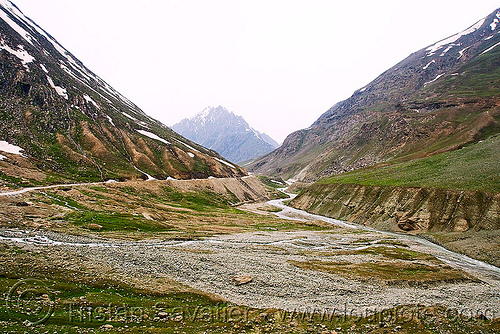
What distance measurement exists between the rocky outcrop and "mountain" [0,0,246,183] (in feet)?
288

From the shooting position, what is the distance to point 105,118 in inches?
6688

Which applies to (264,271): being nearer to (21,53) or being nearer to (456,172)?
(456,172)

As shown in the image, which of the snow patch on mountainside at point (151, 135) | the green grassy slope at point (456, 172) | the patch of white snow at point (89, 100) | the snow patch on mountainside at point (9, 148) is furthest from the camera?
the snow patch on mountainside at point (151, 135)

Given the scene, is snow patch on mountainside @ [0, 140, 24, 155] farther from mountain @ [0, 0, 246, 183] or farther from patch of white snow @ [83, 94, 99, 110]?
patch of white snow @ [83, 94, 99, 110]

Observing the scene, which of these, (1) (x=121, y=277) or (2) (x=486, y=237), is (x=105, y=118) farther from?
(2) (x=486, y=237)

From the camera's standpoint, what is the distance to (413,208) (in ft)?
282

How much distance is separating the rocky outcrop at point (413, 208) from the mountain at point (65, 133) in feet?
288

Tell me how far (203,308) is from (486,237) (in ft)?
222

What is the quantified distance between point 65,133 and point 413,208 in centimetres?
15788

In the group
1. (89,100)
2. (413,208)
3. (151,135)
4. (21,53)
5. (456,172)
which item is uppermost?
(456,172)

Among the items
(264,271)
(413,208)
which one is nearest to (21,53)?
(264,271)

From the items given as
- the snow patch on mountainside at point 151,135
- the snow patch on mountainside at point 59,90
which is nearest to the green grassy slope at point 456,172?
the snow patch on mountainside at point 151,135

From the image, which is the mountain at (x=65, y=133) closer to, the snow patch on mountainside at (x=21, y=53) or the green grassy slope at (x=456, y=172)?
the snow patch on mountainside at (x=21, y=53)

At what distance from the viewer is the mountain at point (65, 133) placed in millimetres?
112688
